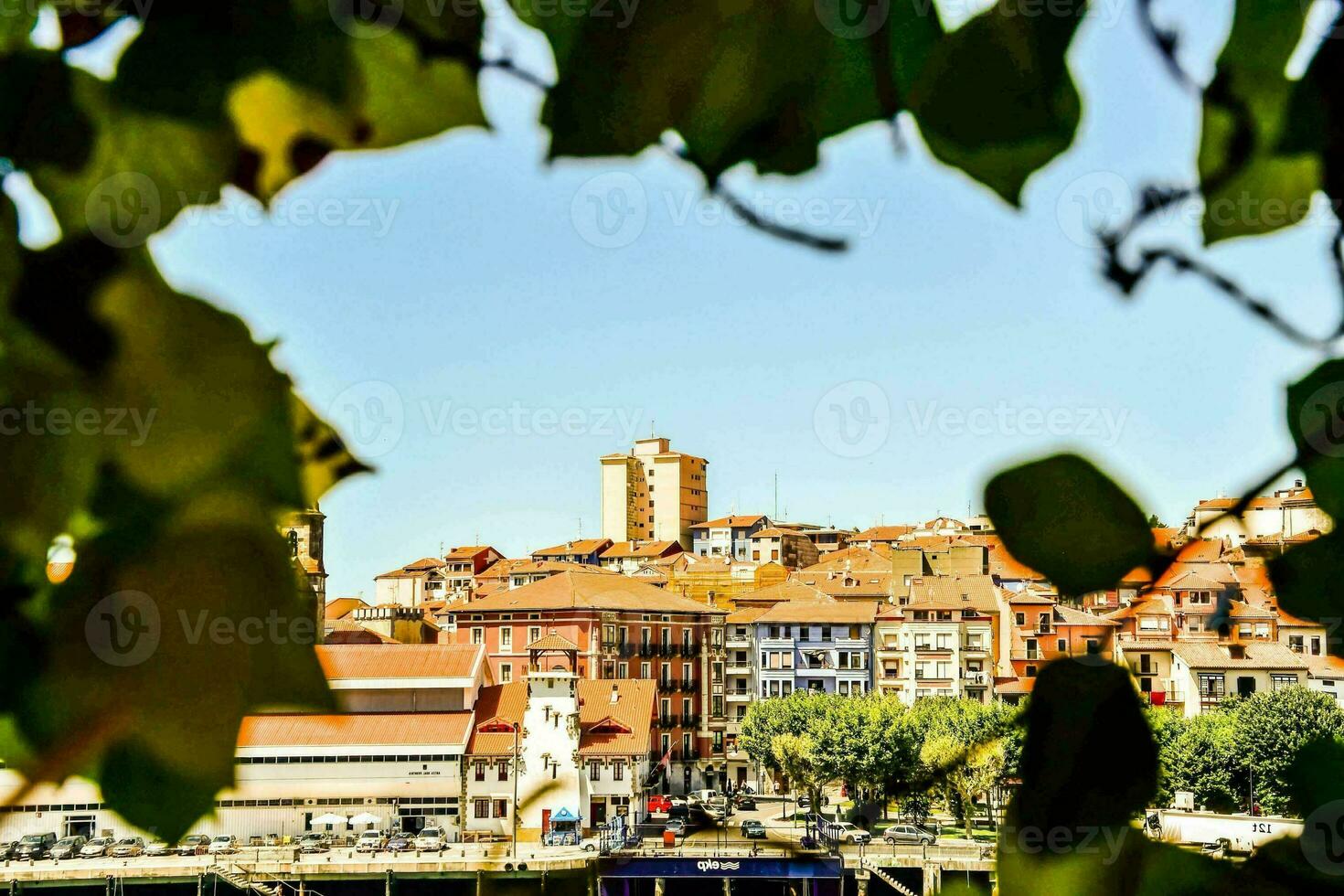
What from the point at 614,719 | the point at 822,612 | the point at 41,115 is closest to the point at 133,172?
the point at 41,115

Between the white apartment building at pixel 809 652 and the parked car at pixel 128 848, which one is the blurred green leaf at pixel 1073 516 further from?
the white apartment building at pixel 809 652

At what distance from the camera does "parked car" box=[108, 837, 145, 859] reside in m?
0.20

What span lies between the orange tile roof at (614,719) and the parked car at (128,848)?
2.21ft

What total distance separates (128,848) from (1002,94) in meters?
0.20

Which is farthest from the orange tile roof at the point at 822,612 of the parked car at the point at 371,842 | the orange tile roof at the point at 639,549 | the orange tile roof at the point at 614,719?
the parked car at the point at 371,842

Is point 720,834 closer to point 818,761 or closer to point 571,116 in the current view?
point 571,116

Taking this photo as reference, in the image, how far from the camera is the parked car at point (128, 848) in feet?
0.64

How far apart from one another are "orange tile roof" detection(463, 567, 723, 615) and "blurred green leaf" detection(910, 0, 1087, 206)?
9537 mm

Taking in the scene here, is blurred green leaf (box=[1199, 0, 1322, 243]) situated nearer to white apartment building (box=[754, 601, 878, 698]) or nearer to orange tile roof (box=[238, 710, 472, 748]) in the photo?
orange tile roof (box=[238, 710, 472, 748])

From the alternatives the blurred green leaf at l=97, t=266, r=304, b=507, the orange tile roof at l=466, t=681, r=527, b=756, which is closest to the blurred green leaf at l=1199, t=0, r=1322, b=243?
the blurred green leaf at l=97, t=266, r=304, b=507

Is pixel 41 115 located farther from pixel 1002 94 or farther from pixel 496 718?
pixel 496 718

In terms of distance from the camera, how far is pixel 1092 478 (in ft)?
0.67

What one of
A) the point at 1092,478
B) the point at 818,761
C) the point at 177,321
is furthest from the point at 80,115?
the point at 818,761

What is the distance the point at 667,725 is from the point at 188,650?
38.7 ft
